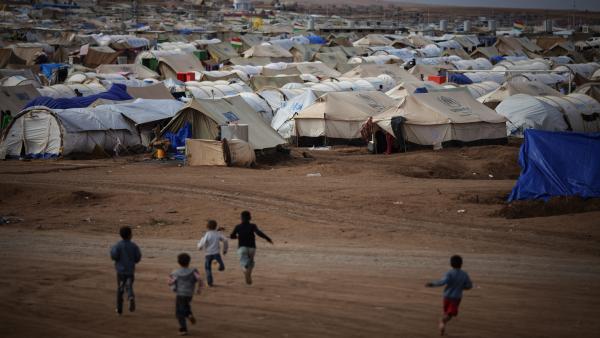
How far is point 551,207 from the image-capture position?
64.8 ft

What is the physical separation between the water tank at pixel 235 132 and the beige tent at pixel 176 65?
3172 centimetres

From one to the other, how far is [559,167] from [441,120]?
1150cm

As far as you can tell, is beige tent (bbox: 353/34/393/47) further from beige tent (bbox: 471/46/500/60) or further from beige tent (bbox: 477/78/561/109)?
beige tent (bbox: 477/78/561/109)

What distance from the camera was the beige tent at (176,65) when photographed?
6012 centimetres

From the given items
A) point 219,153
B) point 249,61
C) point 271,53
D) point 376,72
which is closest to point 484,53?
point 271,53

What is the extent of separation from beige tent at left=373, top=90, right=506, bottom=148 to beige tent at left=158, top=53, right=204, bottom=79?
29578 mm

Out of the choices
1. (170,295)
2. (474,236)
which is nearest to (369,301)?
(170,295)

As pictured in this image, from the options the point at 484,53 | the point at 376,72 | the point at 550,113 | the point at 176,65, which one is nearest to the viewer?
the point at 550,113

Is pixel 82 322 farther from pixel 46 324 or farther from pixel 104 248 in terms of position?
pixel 104 248

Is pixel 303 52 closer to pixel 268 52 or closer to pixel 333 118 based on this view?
pixel 268 52

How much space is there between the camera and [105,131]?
98.2 feet

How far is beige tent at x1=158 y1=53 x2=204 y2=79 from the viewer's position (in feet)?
197

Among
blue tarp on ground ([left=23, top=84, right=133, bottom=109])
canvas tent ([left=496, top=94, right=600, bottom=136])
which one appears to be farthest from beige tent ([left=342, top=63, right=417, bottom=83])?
blue tarp on ground ([left=23, top=84, right=133, bottom=109])

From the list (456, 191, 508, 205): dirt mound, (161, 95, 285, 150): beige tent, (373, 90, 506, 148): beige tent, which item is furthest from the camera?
(373, 90, 506, 148): beige tent
